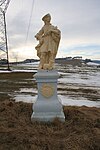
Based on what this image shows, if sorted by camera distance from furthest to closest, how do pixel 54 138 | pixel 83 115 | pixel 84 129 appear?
1. pixel 83 115
2. pixel 84 129
3. pixel 54 138

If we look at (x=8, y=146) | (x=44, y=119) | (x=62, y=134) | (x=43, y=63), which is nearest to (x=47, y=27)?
(x=43, y=63)

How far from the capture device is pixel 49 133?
6578mm

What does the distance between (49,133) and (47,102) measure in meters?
1.27

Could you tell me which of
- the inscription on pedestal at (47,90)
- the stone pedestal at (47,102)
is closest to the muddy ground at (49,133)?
the stone pedestal at (47,102)

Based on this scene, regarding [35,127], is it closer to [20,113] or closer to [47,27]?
[20,113]

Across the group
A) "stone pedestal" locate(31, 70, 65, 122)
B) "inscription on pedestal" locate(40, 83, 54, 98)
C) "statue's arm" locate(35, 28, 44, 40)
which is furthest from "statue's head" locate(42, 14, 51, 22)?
"inscription on pedestal" locate(40, 83, 54, 98)

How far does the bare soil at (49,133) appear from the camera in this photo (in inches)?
233

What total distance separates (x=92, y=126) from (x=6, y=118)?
228 cm

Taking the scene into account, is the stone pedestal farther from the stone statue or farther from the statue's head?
the statue's head

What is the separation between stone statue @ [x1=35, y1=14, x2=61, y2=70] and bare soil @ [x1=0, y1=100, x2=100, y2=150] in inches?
62.8

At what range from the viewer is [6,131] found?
21.6 ft

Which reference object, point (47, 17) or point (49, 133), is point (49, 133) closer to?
point (49, 133)

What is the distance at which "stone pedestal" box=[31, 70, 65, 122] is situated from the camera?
24.9 ft

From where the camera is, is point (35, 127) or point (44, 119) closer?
point (35, 127)
